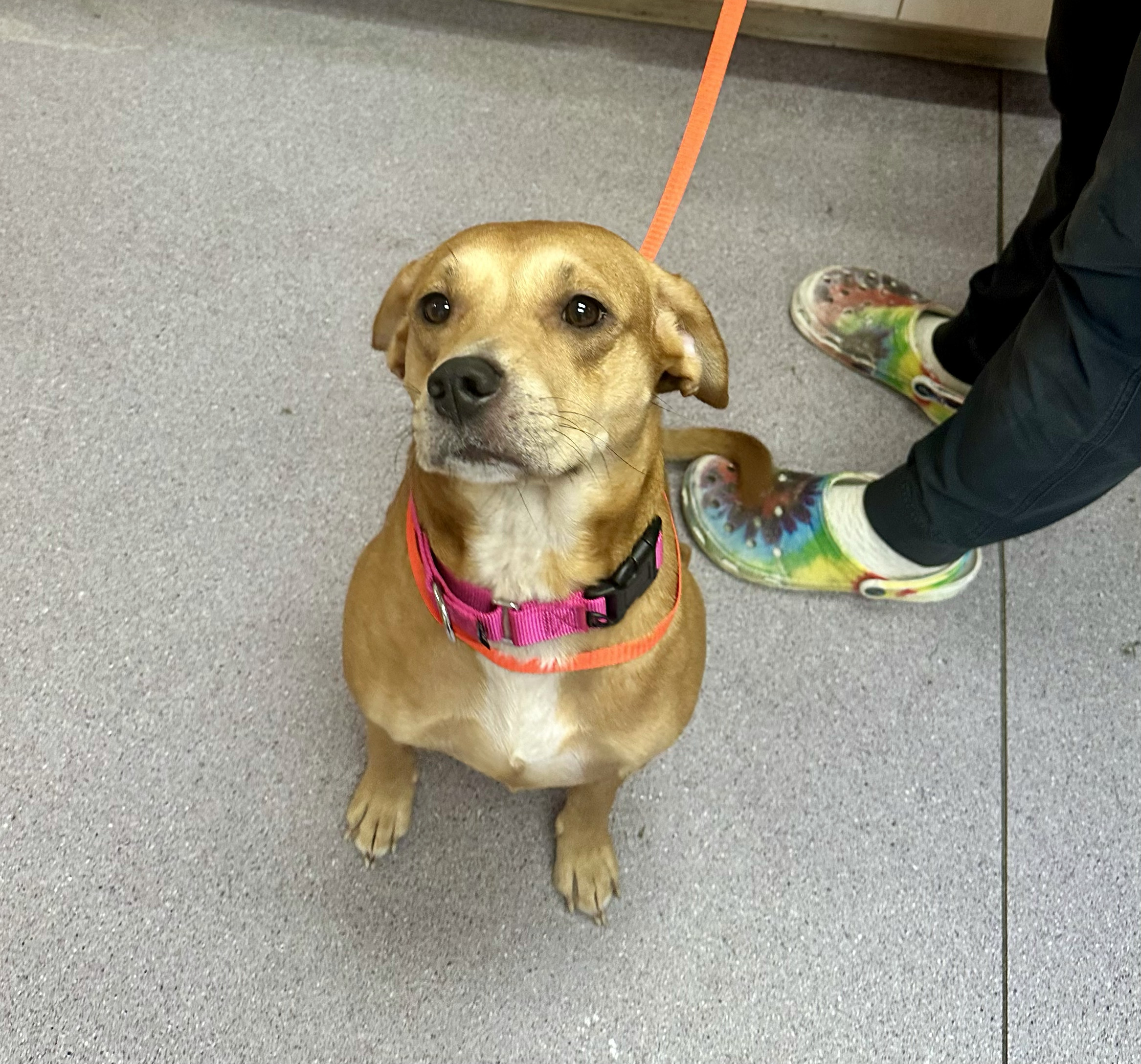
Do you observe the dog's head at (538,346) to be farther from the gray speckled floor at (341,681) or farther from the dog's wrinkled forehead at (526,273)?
the gray speckled floor at (341,681)

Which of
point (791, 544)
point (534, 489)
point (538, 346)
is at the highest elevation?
point (538, 346)

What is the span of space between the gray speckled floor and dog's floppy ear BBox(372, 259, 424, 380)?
0.52 metres

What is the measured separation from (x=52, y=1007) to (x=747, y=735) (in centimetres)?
108

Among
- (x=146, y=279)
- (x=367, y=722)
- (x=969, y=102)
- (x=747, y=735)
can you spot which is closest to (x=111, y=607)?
(x=367, y=722)

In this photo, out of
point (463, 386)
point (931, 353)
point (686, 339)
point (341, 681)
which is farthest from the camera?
point (931, 353)

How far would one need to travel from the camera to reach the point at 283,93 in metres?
2.16

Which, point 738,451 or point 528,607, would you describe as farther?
point 738,451

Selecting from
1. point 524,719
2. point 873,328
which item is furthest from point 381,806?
point 873,328

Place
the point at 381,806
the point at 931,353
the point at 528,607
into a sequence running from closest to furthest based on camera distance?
the point at 528,607, the point at 381,806, the point at 931,353

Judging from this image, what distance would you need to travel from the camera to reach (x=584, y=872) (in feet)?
4.46

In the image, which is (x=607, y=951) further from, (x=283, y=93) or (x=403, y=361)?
(x=283, y=93)

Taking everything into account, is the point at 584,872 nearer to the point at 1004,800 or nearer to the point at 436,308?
the point at 1004,800

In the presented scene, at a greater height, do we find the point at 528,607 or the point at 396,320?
the point at 396,320

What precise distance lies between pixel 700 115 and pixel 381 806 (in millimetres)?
1034
